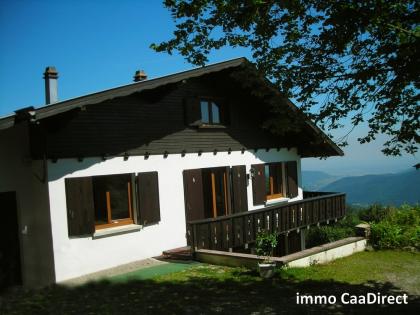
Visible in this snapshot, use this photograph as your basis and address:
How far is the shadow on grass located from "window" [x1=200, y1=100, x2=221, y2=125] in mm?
5724

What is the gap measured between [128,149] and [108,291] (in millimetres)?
4058

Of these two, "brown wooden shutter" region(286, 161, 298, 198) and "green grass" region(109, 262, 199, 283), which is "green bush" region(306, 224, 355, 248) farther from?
"green grass" region(109, 262, 199, 283)

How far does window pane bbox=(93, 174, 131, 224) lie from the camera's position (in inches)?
434

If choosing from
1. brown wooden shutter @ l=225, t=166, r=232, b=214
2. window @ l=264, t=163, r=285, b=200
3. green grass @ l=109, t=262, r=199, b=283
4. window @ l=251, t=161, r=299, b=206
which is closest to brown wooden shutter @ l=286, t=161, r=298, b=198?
window @ l=251, t=161, r=299, b=206

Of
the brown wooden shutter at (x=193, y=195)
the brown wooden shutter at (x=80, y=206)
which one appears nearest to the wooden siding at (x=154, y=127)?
the brown wooden shutter at (x=80, y=206)

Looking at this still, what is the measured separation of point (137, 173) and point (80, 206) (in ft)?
6.18

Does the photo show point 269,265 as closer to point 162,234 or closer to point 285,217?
point 162,234

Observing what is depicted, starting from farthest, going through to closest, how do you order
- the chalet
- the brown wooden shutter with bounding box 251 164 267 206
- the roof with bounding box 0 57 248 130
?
1. the brown wooden shutter with bounding box 251 164 267 206
2. the chalet
3. the roof with bounding box 0 57 248 130

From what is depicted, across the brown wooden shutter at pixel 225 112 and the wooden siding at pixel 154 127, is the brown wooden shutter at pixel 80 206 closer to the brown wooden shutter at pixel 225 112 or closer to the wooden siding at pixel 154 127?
the wooden siding at pixel 154 127

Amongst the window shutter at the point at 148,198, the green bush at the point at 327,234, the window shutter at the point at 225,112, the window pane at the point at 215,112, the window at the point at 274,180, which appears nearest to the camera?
the window shutter at the point at 148,198

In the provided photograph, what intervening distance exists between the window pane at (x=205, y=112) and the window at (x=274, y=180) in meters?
3.55

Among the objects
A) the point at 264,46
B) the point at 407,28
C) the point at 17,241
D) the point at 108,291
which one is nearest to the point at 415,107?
the point at 407,28

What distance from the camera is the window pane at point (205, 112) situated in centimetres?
1392

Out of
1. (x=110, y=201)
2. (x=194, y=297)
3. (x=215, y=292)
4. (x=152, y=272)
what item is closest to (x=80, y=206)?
(x=110, y=201)
